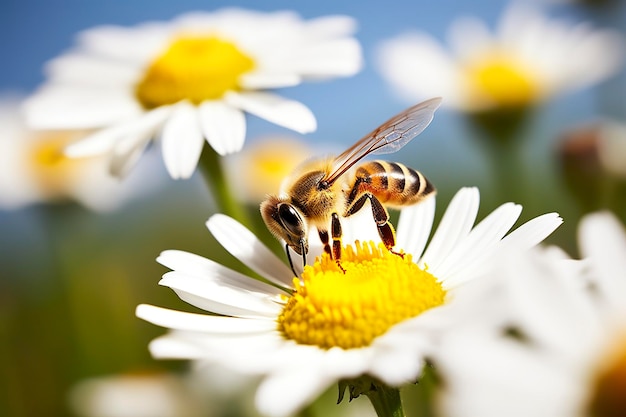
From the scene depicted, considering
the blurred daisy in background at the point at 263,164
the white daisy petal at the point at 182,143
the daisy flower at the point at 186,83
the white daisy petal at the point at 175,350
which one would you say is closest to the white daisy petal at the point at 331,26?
the daisy flower at the point at 186,83

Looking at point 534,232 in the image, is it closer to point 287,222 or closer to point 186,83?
point 287,222

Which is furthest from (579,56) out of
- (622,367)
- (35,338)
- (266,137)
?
(622,367)

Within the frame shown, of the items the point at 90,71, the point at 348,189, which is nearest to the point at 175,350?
the point at 348,189

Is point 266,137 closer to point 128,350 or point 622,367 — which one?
point 128,350

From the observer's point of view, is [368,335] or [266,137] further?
[266,137]

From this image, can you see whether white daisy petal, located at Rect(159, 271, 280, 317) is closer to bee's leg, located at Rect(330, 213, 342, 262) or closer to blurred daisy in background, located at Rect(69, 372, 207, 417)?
bee's leg, located at Rect(330, 213, 342, 262)

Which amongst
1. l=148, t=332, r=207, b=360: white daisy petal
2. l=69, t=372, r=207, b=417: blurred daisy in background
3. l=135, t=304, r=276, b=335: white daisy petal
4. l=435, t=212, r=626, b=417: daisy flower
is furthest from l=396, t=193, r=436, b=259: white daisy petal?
l=69, t=372, r=207, b=417: blurred daisy in background
